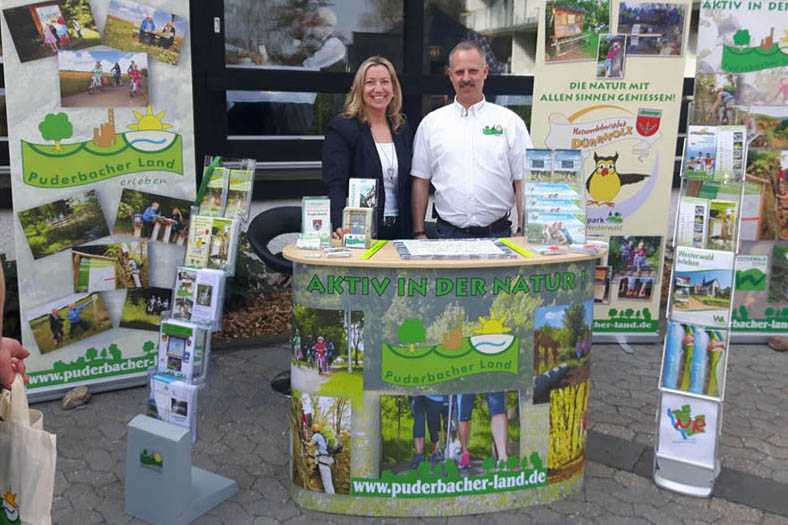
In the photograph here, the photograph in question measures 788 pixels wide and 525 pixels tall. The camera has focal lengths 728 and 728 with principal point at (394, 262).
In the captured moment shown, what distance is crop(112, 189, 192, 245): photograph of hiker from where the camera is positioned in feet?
12.2

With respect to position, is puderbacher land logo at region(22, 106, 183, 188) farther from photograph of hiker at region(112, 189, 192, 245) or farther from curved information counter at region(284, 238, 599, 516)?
curved information counter at region(284, 238, 599, 516)

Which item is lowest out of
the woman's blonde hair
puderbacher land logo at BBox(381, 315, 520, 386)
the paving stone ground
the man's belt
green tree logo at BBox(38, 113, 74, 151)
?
the paving stone ground

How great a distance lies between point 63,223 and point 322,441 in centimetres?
185

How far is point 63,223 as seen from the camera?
3.58m

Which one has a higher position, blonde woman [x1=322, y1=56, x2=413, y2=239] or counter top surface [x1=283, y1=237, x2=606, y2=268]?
blonde woman [x1=322, y1=56, x2=413, y2=239]

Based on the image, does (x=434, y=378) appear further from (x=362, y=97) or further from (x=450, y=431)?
(x=362, y=97)

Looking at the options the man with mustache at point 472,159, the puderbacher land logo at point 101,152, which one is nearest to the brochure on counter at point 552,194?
the man with mustache at point 472,159

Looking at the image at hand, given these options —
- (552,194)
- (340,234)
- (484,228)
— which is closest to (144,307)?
(340,234)

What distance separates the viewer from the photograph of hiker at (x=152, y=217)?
3.73m

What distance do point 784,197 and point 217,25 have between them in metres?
3.90

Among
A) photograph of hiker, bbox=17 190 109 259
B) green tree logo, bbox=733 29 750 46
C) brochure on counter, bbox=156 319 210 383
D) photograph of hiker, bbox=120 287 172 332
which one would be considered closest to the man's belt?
brochure on counter, bbox=156 319 210 383

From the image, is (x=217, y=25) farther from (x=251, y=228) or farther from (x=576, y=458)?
(x=576, y=458)

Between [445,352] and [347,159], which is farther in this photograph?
[347,159]

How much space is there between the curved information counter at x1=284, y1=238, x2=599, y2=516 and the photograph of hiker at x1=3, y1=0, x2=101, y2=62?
66.1 inches
